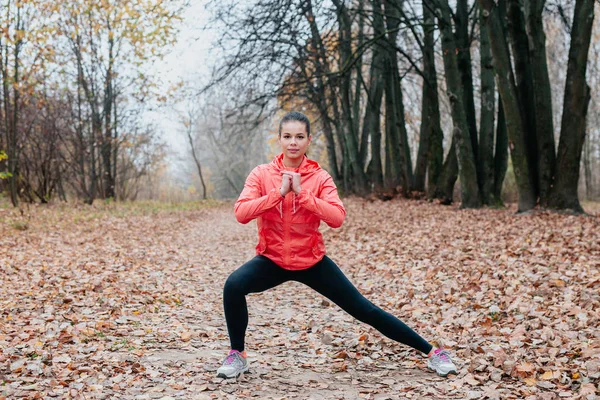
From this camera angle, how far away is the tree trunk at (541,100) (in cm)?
1135

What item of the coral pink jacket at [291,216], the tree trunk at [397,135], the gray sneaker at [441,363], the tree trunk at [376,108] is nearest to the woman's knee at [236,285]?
the coral pink jacket at [291,216]

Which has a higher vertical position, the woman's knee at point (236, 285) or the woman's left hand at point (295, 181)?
the woman's left hand at point (295, 181)

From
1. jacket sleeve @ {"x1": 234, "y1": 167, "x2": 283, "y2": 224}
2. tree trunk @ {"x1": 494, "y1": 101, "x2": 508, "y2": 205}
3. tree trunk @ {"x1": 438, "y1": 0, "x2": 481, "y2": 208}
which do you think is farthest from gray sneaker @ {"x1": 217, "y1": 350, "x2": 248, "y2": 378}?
tree trunk @ {"x1": 494, "y1": 101, "x2": 508, "y2": 205}

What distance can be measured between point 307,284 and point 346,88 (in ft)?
63.7

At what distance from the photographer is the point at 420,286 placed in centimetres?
706

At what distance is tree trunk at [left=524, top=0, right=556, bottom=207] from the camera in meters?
11.4

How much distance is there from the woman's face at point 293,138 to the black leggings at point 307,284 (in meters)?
0.80

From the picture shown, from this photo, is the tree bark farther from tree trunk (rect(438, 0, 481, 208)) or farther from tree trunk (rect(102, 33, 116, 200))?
tree trunk (rect(102, 33, 116, 200))

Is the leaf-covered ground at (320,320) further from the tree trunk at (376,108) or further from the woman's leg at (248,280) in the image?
the tree trunk at (376,108)

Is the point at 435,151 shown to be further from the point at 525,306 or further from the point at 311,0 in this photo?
the point at 525,306

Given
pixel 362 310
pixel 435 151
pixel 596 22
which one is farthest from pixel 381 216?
pixel 596 22

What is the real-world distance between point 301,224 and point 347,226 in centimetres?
1001

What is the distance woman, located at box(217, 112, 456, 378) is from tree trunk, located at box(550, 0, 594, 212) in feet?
27.8

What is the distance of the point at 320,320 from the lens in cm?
596
